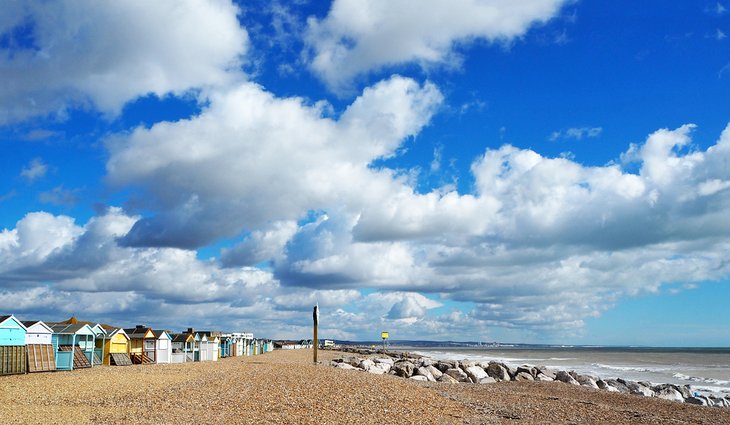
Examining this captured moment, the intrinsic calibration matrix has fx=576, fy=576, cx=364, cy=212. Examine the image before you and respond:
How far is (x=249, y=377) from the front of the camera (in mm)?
29281

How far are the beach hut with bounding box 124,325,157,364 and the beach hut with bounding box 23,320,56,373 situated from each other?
34.7 feet

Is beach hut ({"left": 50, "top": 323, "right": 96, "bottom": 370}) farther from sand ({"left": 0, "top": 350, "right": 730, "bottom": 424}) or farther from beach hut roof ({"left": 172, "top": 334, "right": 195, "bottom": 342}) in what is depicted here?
beach hut roof ({"left": 172, "top": 334, "right": 195, "bottom": 342})

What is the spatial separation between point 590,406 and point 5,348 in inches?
1105

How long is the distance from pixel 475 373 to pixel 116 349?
25.1m

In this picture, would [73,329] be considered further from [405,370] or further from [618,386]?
[618,386]

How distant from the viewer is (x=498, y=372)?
38.5 meters

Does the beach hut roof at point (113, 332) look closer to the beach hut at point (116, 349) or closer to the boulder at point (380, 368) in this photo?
the beach hut at point (116, 349)

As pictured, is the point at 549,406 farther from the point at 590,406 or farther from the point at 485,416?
the point at 485,416

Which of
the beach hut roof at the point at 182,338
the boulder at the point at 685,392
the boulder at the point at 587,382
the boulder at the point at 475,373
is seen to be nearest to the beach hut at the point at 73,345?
the beach hut roof at the point at 182,338

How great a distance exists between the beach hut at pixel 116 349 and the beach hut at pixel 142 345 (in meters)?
1.07

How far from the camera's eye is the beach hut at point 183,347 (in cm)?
4981

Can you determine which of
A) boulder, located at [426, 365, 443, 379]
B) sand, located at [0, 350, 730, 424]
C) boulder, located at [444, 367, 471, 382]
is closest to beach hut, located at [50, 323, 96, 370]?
sand, located at [0, 350, 730, 424]

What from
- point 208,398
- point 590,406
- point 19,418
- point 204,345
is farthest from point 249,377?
point 204,345

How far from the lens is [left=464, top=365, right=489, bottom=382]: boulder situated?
37.0 meters
